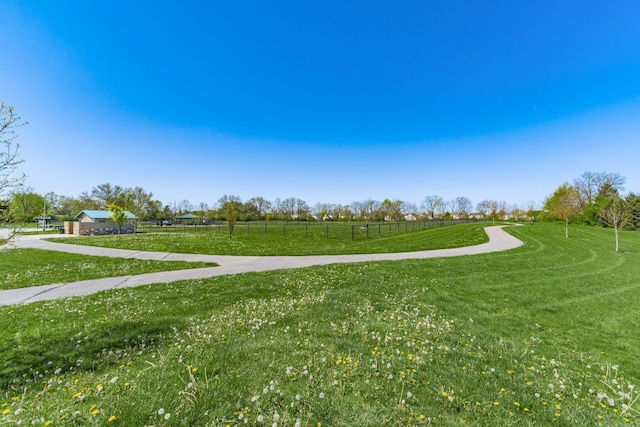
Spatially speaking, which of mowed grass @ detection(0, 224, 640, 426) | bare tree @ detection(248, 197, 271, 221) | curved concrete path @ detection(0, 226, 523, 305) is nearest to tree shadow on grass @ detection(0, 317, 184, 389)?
mowed grass @ detection(0, 224, 640, 426)

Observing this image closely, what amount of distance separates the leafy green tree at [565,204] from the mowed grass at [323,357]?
27591 mm

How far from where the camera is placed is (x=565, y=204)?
115ft

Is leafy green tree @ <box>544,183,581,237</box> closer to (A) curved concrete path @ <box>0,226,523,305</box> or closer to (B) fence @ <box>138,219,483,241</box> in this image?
(B) fence @ <box>138,219,483,241</box>

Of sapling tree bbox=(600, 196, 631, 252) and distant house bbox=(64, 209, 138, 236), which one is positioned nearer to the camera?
sapling tree bbox=(600, 196, 631, 252)

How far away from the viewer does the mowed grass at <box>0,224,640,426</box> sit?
9.12 ft

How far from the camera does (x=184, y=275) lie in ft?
34.4

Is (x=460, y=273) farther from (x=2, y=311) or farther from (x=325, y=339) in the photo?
(x=2, y=311)

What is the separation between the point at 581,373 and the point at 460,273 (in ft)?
22.2

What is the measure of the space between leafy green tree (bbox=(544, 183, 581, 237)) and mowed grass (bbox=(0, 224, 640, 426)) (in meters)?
27.6

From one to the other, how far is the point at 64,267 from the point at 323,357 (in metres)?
14.6

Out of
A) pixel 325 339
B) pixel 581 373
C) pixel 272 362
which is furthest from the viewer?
pixel 325 339

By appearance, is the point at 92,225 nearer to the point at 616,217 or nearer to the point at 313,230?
the point at 313,230

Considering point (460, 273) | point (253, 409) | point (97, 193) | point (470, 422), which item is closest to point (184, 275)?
point (253, 409)

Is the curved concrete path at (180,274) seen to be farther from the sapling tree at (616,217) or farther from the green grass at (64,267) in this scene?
the sapling tree at (616,217)
